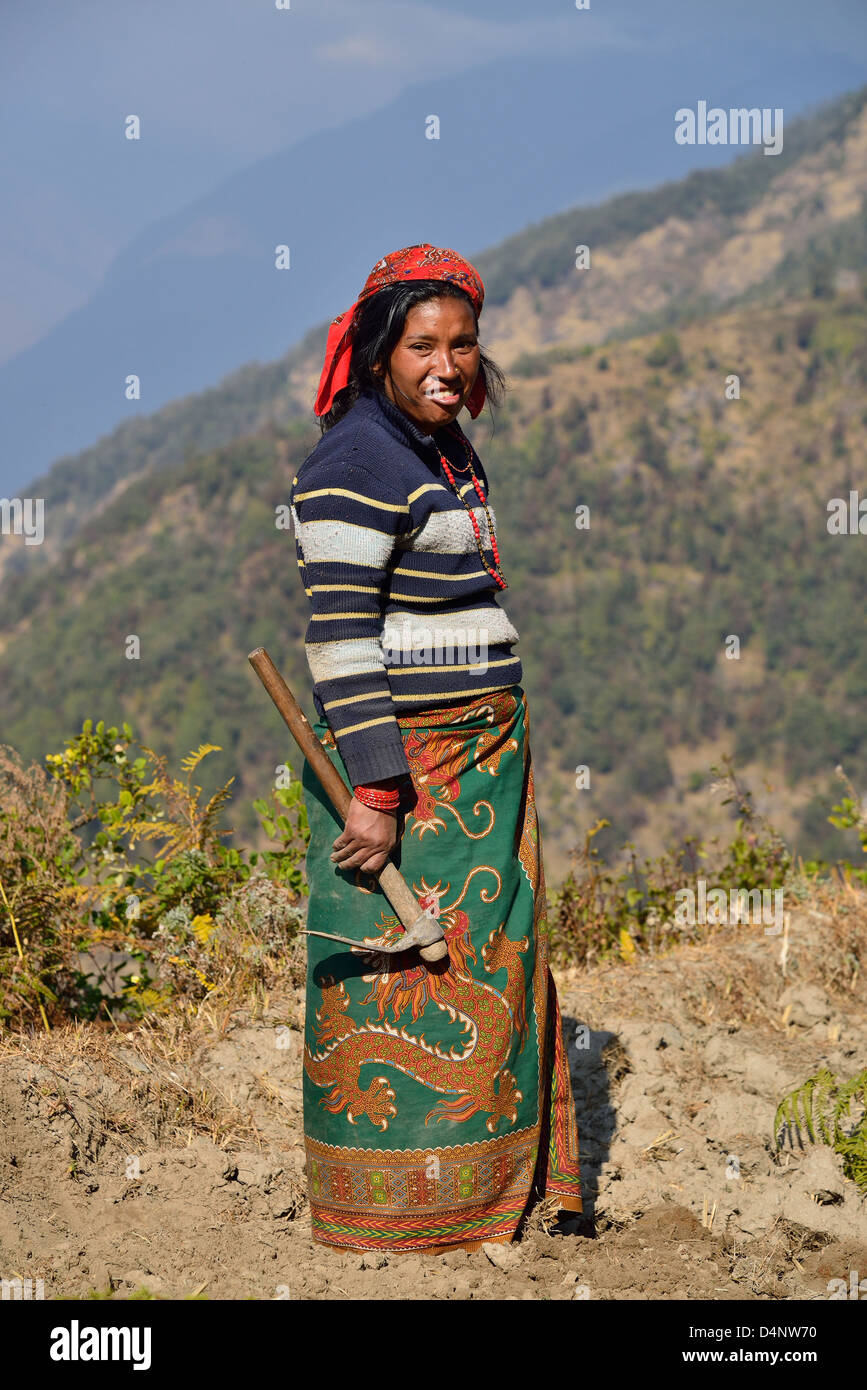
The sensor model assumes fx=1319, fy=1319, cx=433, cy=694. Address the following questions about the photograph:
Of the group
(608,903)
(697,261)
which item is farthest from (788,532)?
(697,261)

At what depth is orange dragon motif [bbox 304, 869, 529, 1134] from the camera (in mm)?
2613

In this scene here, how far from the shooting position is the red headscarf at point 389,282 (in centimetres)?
264

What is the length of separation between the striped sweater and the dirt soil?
1.05 metres

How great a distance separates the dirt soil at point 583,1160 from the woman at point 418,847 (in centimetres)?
17

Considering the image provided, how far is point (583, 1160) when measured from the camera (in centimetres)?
351

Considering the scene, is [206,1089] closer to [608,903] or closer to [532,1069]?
[532,1069]

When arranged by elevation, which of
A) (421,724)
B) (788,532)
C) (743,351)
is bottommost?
(421,724)

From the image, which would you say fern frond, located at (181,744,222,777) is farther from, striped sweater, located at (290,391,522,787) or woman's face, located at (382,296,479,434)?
woman's face, located at (382,296,479,434)

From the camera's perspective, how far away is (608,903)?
16.0 feet

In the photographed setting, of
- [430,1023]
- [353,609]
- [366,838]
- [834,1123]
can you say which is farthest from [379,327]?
[834,1123]

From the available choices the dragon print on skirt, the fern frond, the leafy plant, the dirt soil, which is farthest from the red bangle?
the fern frond

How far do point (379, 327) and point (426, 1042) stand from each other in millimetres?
1432

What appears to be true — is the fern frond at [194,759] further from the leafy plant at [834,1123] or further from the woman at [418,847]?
the leafy plant at [834,1123]

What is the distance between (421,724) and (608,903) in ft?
8.05
